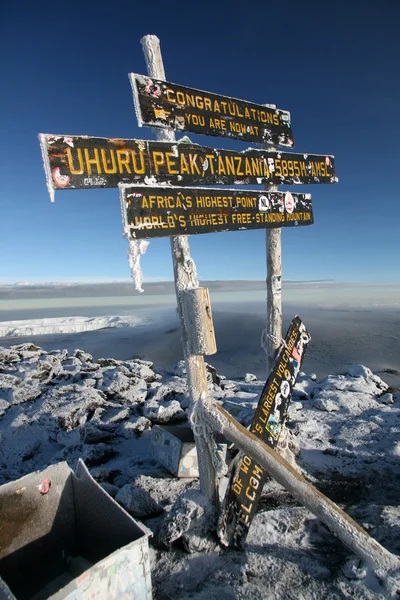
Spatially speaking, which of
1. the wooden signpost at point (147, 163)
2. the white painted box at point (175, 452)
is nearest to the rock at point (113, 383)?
the white painted box at point (175, 452)

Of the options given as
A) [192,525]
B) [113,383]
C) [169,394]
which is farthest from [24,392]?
[192,525]

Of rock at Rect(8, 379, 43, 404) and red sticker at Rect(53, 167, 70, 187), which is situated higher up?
red sticker at Rect(53, 167, 70, 187)

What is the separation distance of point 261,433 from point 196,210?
2298mm

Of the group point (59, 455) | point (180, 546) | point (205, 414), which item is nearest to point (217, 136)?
point (205, 414)

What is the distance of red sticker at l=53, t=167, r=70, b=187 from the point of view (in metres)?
2.27

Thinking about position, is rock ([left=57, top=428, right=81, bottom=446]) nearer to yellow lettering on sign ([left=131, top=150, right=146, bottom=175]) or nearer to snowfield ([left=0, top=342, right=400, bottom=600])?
snowfield ([left=0, top=342, right=400, bottom=600])

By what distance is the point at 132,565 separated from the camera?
2.03 meters

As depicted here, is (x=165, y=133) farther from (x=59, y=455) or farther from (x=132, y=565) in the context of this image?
(x=59, y=455)

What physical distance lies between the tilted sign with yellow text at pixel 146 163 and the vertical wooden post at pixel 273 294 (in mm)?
805

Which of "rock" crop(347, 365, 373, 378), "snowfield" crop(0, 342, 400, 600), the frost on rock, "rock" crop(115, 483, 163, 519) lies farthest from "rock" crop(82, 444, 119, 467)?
"rock" crop(347, 365, 373, 378)

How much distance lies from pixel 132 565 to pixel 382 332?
67.7 ft

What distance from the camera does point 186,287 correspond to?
2961 millimetres

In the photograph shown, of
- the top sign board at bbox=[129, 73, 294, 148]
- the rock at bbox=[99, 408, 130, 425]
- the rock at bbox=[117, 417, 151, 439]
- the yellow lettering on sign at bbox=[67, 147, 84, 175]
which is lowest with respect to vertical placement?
the rock at bbox=[117, 417, 151, 439]

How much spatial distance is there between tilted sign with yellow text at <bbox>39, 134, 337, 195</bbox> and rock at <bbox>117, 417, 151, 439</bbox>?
4107 millimetres
